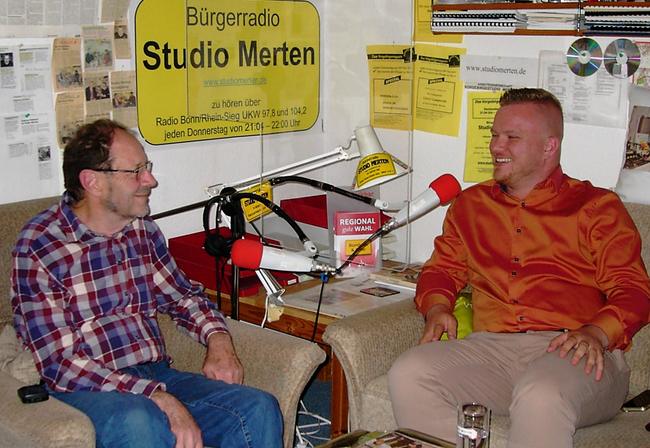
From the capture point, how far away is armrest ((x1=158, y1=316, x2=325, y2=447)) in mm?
2402

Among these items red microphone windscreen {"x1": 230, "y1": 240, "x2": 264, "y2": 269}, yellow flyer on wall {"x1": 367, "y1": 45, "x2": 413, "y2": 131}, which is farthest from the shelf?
red microphone windscreen {"x1": 230, "y1": 240, "x2": 264, "y2": 269}

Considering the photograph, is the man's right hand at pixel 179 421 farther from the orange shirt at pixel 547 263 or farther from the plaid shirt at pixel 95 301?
the orange shirt at pixel 547 263

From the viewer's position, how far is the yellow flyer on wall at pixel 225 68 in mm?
3191

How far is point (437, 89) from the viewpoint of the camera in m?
3.47

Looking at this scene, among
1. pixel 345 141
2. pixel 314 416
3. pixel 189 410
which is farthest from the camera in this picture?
pixel 345 141

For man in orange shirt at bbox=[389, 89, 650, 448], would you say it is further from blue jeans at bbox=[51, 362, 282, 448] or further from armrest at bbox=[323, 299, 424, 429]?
blue jeans at bbox=[51, 362, 282, 448]

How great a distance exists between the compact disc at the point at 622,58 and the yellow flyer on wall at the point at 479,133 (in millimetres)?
437

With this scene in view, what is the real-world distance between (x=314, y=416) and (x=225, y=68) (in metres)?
1.30

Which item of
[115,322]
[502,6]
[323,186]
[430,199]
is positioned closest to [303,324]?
[323,186]

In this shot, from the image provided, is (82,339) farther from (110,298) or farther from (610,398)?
(610,398)

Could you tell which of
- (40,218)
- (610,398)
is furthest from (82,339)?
(610,398)

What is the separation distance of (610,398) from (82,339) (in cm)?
136

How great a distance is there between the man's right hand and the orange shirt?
84cm

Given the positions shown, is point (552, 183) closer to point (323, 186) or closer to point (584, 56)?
point (584, 56)
